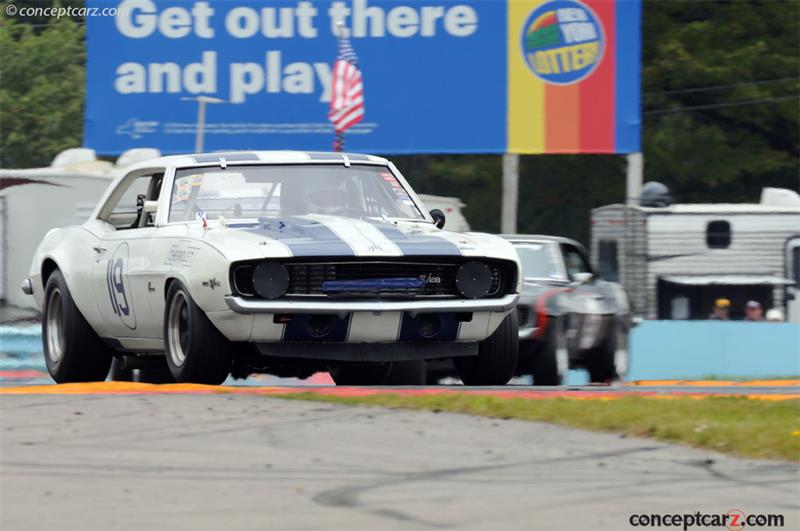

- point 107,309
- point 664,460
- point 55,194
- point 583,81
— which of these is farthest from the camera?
point 583,81

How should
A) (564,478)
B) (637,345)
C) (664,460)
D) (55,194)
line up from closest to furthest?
1. (564,478)
2. (664,460)
3. (637,345)
4. (55,194)

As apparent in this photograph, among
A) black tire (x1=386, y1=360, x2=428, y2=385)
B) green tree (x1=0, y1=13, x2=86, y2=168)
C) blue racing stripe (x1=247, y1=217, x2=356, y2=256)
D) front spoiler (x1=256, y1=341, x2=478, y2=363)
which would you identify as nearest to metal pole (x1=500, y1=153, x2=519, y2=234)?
green tree (x1=0, y1=13, x2=86, y2=168)

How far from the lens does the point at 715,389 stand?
9.71 metres

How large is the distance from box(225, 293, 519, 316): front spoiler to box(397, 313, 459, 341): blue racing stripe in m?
0.05

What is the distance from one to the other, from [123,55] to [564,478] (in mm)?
21948

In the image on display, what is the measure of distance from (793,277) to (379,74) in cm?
700

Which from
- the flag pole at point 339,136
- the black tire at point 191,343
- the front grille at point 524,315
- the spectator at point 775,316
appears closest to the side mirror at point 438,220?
the black tire at point 191,343

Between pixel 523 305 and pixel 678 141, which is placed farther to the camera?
pixel 678 141

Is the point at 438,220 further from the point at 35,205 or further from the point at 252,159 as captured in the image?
the point at 35,205

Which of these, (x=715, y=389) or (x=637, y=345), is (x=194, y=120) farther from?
(x=715, y=389)

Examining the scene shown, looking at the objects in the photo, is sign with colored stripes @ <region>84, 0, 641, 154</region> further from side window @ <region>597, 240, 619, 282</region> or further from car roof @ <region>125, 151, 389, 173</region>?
car roof @ <region>125, 151, 389, 173</region>

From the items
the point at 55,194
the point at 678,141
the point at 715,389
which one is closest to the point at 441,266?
the point at 715,389

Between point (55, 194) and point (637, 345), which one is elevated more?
point (55, 194)

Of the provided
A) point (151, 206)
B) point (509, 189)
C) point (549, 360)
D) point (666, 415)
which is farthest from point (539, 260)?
point (509, 189)
